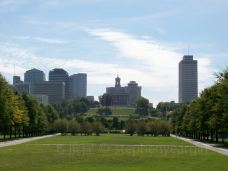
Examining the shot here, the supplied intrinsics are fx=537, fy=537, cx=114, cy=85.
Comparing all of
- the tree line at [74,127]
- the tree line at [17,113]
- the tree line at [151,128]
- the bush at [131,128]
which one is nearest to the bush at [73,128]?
the tree line at [74,127]

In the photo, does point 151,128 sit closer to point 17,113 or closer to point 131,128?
point 131,128

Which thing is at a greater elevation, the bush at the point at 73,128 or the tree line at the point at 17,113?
the tree line at the point at 17,113

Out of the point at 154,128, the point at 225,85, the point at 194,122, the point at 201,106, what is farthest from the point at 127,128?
the point at 225,85

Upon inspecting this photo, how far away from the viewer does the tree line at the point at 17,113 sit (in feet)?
267

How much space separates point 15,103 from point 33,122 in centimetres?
2921

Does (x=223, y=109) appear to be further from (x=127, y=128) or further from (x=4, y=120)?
(x=127, y=128)

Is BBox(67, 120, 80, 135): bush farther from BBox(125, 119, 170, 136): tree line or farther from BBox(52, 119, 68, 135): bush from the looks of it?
BBox(125, 119, 170, 136): tree line

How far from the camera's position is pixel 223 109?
70375 mm

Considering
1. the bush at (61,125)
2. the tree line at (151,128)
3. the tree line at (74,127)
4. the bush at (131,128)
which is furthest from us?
the bush at (131,128)

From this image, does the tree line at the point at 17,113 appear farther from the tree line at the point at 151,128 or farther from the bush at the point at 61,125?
the tree line at the point at 151,128

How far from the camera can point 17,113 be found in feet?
313

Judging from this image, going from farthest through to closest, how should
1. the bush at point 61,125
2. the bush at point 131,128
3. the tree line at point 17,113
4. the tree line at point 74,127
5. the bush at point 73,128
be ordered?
the bush at point 73,128, the bush at point 131,128, the tree line at point 74,127, the bush at point 61,125, the tree line at point 17,113

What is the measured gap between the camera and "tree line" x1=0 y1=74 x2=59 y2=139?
81.4 m

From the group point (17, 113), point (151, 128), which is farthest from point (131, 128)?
point (17, 113)
